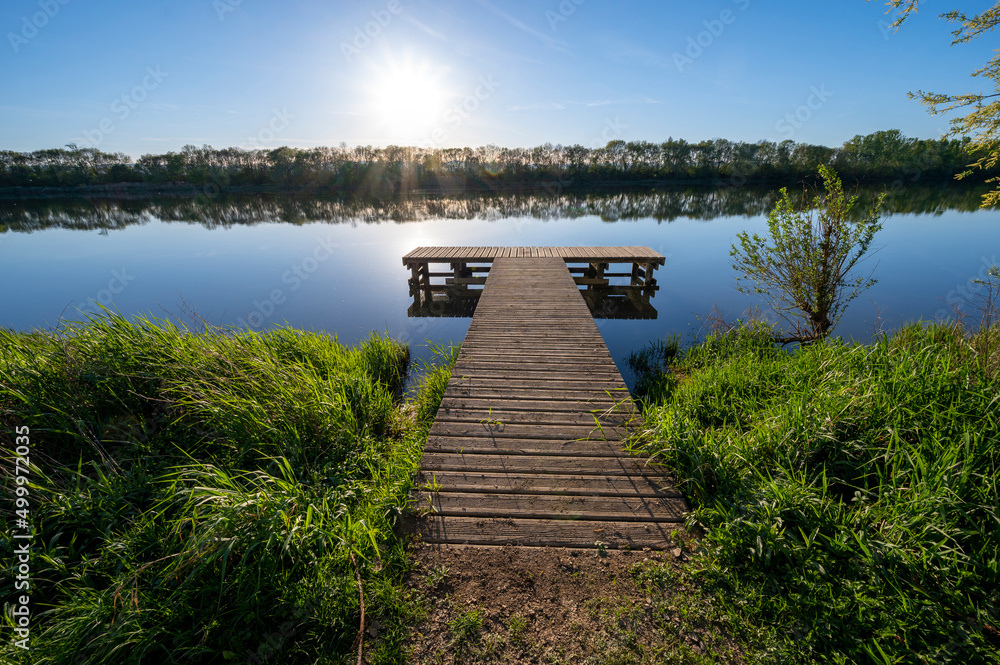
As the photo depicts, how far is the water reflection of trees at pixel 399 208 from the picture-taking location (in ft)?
76.5

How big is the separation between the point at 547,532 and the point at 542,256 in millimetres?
9431

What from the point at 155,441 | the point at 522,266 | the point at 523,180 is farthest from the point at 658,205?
the point at 155,441

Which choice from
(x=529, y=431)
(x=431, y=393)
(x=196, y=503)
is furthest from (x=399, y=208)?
(x=196, y=503)

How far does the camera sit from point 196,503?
2400mm

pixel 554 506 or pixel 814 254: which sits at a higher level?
pixel 814 254

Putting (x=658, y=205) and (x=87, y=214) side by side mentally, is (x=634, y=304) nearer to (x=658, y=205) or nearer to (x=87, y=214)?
(x=658, y=205)

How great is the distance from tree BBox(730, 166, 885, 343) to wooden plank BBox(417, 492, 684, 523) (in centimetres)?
506

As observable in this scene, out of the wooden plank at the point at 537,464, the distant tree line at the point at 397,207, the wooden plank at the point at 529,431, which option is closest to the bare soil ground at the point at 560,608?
the wooden plank at the point at 537,464

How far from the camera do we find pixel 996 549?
1.83 m

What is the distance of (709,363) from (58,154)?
217 feet

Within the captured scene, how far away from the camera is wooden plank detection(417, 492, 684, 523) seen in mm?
2531

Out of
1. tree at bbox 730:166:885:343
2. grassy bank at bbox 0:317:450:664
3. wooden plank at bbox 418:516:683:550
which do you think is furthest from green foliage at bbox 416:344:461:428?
tree at bbox 730:166:885:343

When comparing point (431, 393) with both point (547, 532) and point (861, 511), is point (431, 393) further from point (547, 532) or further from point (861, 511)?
point (861, 511)

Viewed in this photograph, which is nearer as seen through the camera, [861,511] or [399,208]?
[861,511]
